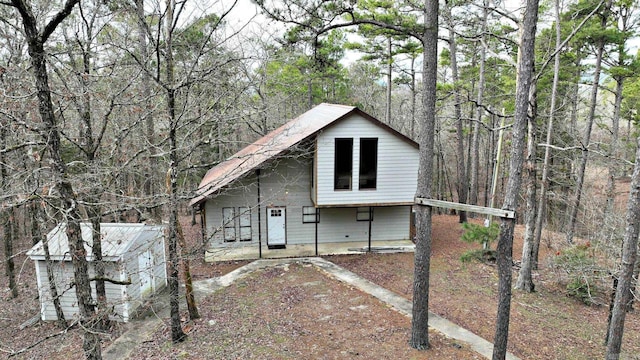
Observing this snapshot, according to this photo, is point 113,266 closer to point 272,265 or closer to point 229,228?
point 272,265

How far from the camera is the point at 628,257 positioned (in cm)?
551

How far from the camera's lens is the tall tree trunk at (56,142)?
14.0 feet

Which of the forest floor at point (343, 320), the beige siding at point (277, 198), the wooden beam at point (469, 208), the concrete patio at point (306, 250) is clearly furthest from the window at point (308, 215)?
the wooden beam at point (469, 208)

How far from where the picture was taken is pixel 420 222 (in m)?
7.22

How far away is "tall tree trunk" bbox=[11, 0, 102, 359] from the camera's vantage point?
4254mm

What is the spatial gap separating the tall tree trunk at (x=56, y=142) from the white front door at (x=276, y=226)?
10.0 meters

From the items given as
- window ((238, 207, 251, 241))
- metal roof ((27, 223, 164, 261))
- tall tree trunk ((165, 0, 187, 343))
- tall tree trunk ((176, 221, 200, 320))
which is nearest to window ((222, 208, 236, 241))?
window ((238, 207, 251, 241))

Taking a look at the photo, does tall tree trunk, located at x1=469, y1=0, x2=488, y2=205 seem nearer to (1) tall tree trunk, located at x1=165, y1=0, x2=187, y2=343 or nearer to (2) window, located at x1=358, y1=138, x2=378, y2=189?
(2) window, located at x1=358, y1=138, x2=378, y2=189

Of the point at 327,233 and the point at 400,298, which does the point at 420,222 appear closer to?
the point at 400,298

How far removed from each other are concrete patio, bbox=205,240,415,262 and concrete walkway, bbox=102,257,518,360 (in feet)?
2.32

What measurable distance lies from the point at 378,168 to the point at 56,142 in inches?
429

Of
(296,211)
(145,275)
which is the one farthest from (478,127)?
(145,275)

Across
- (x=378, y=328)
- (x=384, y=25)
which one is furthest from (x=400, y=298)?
(x=384, y=25)

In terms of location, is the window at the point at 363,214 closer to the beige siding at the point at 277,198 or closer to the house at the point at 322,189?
the house at the point at 322,189
